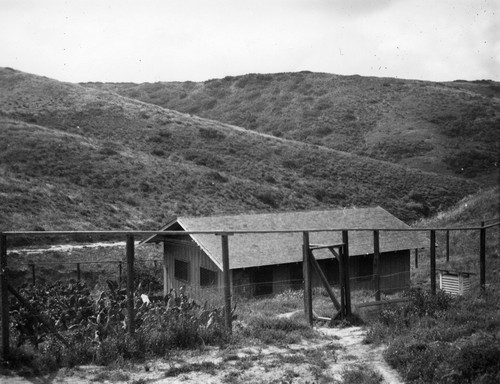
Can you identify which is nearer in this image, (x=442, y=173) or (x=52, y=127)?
(x=52, y=127)

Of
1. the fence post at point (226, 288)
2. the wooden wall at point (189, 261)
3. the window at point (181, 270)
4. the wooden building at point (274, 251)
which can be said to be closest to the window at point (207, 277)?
the wooden building at point (274, 251)

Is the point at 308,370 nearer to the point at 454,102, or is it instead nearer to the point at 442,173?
the point at 442,173

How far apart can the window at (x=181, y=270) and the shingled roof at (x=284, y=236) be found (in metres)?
1.41

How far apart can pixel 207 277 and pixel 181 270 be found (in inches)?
91.1

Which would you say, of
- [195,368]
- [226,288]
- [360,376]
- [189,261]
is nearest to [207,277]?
[189,261]

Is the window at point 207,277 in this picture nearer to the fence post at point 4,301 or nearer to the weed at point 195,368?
the weed at point 195,368

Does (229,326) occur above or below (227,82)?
below

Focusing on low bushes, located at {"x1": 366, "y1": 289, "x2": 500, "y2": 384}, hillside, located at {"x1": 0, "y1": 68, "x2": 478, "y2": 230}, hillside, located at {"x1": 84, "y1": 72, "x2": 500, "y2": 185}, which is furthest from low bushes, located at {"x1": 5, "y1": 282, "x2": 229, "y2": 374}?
hillside, located at {"x1": 84, "y1": 72, "x2": 500, "y2": 185}

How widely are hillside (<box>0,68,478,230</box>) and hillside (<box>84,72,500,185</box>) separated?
33.1 feet

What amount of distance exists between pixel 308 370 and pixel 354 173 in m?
58.7

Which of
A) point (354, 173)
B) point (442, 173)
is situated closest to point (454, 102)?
point (442, 173)

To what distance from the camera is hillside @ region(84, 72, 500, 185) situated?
77062 mm

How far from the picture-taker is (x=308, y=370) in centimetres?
861

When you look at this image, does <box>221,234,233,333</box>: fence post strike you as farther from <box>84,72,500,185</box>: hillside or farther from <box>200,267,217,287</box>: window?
<box>84,72,500,185</box>: hillside
